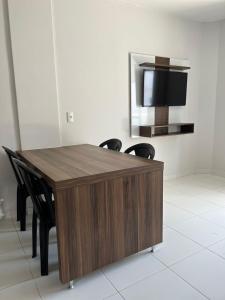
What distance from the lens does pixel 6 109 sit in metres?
2.65

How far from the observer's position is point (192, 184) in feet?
12.9

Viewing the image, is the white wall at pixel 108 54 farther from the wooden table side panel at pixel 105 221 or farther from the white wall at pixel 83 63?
the wooden table side panel at pixel 105 221

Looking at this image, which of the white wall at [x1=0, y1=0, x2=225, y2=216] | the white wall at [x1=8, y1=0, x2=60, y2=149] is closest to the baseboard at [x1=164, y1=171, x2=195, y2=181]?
the white wall at [x1=0, y1=0, x2=225, y2=216]

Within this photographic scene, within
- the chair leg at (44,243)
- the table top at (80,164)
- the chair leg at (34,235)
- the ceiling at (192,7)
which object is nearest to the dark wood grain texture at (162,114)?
the ceiling at (192,7)

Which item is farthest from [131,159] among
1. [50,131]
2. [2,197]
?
[2,197]

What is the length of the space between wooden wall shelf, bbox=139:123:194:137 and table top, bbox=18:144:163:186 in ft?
4.07

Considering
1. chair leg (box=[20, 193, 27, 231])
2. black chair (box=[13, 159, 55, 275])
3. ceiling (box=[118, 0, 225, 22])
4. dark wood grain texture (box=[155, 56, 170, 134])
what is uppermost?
ceiling (box=[118, 0, 225, 22])

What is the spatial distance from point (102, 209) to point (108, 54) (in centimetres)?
233

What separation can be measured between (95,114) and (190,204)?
176 centimetres

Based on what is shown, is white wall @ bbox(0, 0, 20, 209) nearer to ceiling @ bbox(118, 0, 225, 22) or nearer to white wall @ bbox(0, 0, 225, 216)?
white wall @ bbox(0, 0, 225, 216)

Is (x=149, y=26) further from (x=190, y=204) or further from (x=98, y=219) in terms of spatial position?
(x=98, y=219)

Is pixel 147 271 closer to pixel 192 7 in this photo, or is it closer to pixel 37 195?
pixel 37 195

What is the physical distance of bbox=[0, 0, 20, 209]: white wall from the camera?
8.37 ft

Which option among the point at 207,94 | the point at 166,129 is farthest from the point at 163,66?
the point at 207,94
